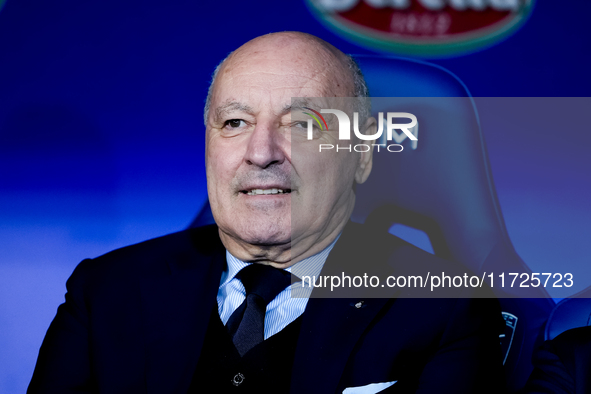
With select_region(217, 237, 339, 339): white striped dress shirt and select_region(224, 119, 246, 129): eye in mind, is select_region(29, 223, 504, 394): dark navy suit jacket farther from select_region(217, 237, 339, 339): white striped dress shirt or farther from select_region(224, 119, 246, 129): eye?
select_region(224, 119, 246, 129): eye

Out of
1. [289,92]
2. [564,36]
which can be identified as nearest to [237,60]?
[289,92]

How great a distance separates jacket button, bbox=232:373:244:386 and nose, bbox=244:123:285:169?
583 millimetres

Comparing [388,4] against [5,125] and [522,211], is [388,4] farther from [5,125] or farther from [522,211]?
[5,125]

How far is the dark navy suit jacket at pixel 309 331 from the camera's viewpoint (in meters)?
1.51

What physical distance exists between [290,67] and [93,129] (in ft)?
3.08

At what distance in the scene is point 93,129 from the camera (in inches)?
85.4

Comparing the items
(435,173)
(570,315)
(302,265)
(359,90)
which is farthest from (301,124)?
(570,315)

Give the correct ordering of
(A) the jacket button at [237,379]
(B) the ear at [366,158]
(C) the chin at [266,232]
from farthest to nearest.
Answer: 1. (B) the ear at [366,158]
2. (C) the chin at [266,232]
3. (A) the jacket button at [237,379]

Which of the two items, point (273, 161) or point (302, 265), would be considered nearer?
point (273, 161)

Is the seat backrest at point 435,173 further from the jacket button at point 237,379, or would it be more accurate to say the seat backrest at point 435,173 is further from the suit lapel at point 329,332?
the jacket button at point 237,379

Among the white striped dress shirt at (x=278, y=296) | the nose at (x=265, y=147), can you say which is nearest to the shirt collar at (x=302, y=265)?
the white striped dress shirt at (x=278, y=296)

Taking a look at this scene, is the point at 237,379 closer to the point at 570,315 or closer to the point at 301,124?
the point at 301,124

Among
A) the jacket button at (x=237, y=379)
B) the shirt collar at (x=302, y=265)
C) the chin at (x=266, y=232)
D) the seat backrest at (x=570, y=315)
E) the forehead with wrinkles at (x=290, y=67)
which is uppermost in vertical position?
the forehead with wrinkles at (x=290, y=67)

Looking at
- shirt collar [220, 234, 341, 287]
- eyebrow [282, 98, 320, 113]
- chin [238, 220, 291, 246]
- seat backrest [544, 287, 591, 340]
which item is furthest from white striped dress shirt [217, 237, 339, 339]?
seat backrest [544, 287, 591, 340]
